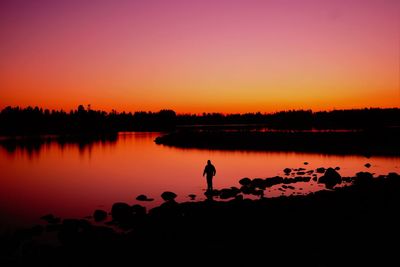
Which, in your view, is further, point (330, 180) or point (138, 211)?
point (330, 180)

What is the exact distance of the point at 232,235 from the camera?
18391 millimetres

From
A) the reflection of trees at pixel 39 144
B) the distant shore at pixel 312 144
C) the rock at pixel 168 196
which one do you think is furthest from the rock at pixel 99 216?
the reflection of trees at pixel 39 144

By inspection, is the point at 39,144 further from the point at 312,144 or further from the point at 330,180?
the point at 330,180

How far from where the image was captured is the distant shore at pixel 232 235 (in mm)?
15469

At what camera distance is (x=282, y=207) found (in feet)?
76.3

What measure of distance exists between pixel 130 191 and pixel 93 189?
4923 mm

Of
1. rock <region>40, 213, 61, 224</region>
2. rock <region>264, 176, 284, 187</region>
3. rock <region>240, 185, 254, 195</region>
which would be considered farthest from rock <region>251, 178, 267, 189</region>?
rock <region>40, 213, 61, 224</region>

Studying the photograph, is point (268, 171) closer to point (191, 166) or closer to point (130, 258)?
point (191, 166)

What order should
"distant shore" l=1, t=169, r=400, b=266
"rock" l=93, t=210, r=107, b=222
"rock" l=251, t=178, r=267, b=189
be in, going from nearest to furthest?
"distant shore" l=1, t=169, r=400, b=266 < "rock" l=93, t=210, r=107, b=222 < "rock" l=251, t=178, r=267, b=189

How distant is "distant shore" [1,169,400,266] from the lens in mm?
15469

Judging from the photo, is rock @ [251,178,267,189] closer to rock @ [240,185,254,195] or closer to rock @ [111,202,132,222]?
rock @ [240,185,254,195]

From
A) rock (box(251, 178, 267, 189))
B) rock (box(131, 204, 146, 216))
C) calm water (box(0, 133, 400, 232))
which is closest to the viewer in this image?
rock (box(131, 204, 146, 216))

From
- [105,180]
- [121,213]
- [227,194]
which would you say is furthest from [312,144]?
[121,213]

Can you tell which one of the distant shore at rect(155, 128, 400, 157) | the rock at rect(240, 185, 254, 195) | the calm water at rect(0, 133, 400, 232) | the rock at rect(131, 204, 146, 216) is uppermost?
the distant shore at rect(155, 128, 400, 157)
